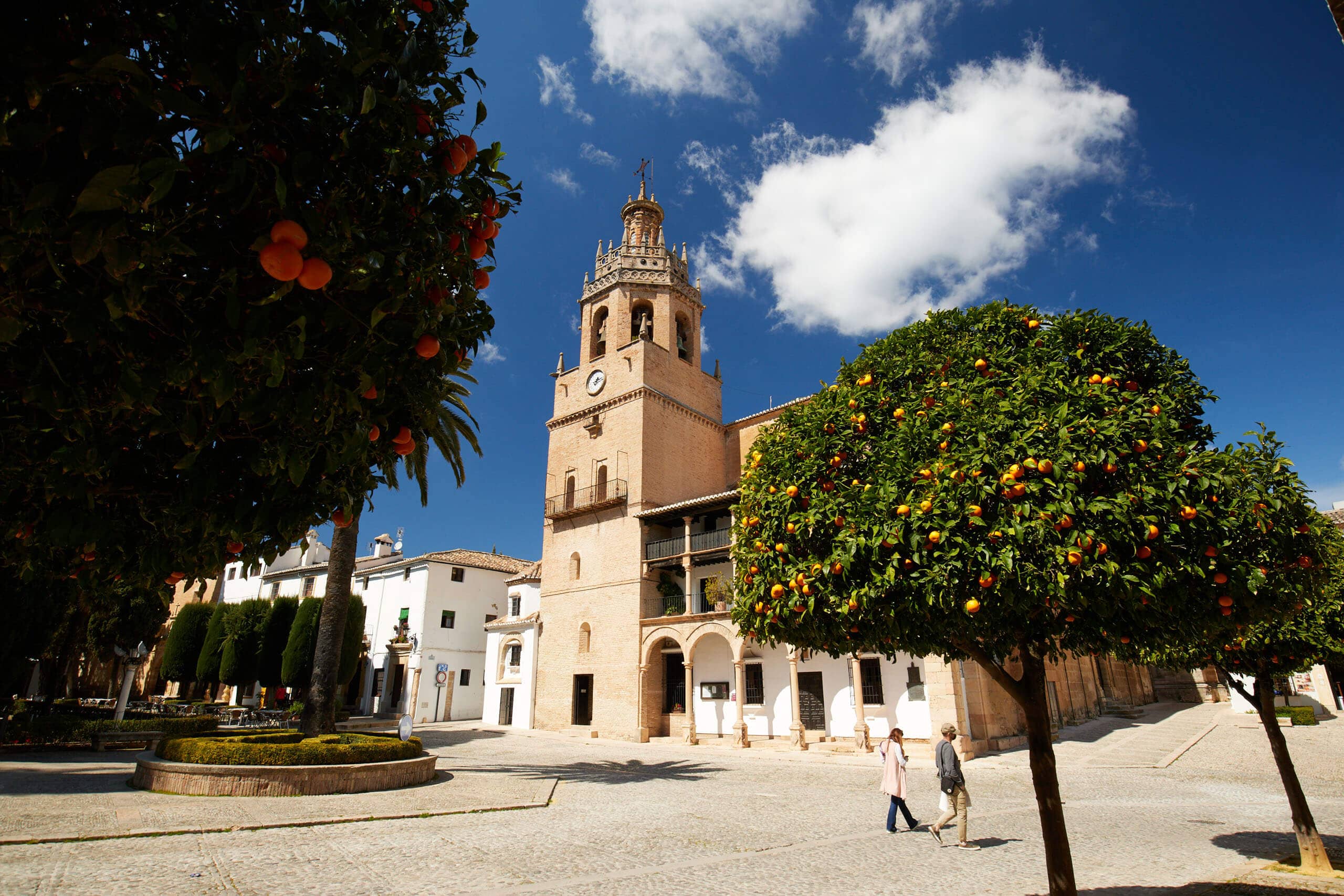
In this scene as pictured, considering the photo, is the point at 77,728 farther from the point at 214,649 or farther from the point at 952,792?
the point at 952,792

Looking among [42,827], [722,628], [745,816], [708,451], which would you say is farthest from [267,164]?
[708,451]

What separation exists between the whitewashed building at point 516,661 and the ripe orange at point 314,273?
30.2m

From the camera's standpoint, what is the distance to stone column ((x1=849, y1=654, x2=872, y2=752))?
21.0 meters

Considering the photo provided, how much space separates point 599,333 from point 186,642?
78.5 ft

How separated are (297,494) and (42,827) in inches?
340

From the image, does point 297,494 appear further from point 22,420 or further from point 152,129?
point 152,129

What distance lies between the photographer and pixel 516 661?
3328 centimetres

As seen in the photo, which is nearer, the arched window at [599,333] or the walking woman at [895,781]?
the walking woman at [895,781]

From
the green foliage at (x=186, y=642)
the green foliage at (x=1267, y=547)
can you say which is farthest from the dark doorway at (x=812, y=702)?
the green foliage at (x=186, y=642)

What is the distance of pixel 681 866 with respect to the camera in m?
7.55

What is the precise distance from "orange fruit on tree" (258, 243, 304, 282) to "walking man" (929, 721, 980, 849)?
9615 mm

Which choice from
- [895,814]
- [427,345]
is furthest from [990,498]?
[895,814]

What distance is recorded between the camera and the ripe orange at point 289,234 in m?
1.85

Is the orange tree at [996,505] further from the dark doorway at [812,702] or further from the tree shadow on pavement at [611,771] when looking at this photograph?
the dark doorway at [812,702]
